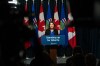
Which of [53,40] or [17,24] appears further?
[53,40]

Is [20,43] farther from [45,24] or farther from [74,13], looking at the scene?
[45,24]

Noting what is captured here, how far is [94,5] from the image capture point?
400 millimetres

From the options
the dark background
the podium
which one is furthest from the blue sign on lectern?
the dark background

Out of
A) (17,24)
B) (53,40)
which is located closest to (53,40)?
(53,40)

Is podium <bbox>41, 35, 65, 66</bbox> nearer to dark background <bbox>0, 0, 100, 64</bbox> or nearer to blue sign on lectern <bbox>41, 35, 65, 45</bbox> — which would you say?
blue sign on lectern <bbox>41, 35, 65, 45</bbox>

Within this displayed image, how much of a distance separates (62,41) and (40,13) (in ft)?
5.10

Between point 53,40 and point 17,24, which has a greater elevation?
point 17,24

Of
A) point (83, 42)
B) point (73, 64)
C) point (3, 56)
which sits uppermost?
Result: point (3, 56)

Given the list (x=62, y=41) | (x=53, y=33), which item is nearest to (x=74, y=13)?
(x=62, y=41)

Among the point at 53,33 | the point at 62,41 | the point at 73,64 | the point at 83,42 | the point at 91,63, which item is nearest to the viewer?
the point at 91,63

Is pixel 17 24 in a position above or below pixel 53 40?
above

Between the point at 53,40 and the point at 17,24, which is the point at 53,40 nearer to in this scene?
the point at 53,40

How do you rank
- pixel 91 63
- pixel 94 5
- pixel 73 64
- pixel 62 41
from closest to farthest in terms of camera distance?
pixel 94 5, pixel 91 63, pixel 73 64, pixel 62 41

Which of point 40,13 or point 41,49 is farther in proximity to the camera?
point 40,13
